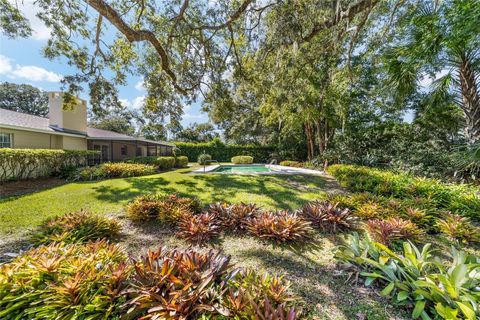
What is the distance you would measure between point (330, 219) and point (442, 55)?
5028mm

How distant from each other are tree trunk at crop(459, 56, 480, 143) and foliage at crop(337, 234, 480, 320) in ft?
15.6

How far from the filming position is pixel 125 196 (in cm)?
655

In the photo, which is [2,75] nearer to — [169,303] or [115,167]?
[115,167]

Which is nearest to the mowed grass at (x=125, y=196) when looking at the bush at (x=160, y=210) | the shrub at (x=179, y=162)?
the bush at (x=160, y=210)

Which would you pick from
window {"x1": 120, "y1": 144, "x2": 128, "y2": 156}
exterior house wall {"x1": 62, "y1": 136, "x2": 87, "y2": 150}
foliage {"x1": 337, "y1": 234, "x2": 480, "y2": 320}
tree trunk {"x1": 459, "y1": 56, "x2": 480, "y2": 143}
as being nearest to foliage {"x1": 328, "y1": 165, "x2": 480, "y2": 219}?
tree trunk {"x1": 459, "y1": 56, "x2": 480, "y2": 143}

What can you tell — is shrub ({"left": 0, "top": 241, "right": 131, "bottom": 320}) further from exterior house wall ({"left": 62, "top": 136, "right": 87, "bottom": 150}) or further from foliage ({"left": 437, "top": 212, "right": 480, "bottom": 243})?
exterior house wall ({"left": 62, "top": 136, "right": 87, "bottom": 150})

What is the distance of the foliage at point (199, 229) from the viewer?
376 cm

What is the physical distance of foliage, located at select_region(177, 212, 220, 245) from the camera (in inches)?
148

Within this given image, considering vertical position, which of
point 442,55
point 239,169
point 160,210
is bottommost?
point 160,210

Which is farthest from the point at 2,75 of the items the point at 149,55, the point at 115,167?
the point at 149,55

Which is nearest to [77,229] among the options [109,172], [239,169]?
[109,172]

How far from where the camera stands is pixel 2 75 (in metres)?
9.11

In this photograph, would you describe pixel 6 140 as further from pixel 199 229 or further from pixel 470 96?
pixel 470 96

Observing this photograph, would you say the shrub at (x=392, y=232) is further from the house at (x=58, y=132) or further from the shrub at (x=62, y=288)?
the house at (x=58, y=132)
